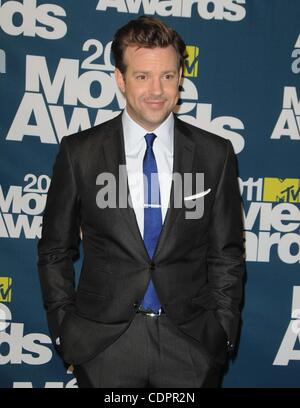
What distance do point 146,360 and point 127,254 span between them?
0.40 metres

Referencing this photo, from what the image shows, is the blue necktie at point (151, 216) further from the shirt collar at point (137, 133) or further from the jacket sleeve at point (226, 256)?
the jacket sleeve at point (226, 256)

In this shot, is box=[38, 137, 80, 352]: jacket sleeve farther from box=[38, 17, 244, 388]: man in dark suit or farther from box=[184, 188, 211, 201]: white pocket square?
box=[184, 188, 211, 201]: white pocket square

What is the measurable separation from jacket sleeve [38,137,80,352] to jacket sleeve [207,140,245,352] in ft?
1.87

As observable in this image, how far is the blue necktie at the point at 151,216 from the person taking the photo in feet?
7.01

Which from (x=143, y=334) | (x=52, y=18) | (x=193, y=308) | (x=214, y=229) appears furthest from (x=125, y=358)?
(x=52, y=18)

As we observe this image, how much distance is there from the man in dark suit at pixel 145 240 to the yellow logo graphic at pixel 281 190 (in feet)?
2.91

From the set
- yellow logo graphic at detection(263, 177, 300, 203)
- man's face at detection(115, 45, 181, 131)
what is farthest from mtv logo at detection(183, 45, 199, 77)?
man's face at detection(115, 45, 181, 131)

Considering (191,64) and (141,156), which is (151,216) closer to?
(141,156)

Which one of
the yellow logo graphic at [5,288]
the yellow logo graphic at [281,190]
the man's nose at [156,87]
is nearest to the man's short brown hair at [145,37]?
the man's nose at [156,87]

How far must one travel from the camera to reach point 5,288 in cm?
319

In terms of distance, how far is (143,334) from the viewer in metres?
2.11

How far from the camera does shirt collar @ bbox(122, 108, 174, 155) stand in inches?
88.0

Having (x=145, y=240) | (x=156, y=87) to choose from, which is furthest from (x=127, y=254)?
(x=156, y=87)
